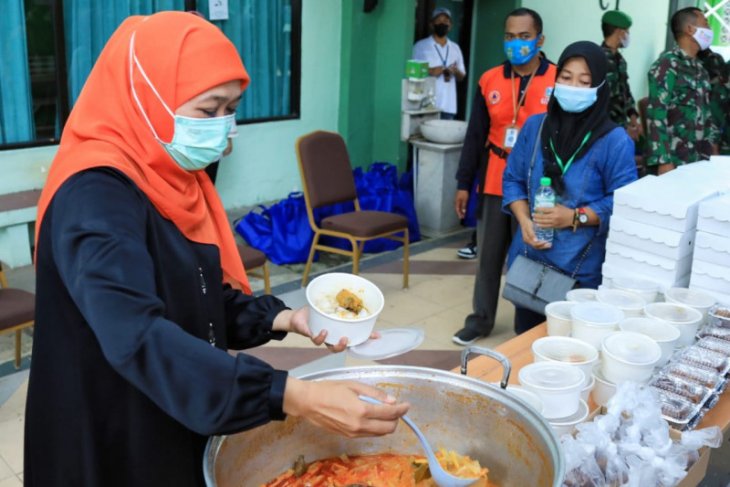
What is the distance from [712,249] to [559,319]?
561 mm

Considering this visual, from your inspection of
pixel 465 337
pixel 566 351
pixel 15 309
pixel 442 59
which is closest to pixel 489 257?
pixel 465 337

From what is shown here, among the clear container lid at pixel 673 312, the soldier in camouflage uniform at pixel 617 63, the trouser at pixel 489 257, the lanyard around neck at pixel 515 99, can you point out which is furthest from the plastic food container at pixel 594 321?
the soldier in camouflage uniform at pixel 617 63

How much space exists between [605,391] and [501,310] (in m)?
2.77

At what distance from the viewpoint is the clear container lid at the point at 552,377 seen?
175cm

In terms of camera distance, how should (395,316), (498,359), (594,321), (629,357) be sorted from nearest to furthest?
(498,359) < (629,357) < (594,321) < (395,316)

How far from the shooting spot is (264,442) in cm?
149

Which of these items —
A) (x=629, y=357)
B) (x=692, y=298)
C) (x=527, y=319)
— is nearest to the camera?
(x=629, y=357)

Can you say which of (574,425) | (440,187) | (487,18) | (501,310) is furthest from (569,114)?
(487,18)

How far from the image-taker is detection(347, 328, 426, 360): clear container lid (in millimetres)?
1579

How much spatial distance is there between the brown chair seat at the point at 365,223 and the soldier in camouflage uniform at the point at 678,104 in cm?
164

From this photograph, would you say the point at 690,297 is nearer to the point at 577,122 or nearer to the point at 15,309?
the point at 577,122

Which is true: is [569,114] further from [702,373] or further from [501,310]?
[501,310]

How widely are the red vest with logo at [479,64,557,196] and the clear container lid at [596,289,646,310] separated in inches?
65.6

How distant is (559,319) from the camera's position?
86.2 inches
